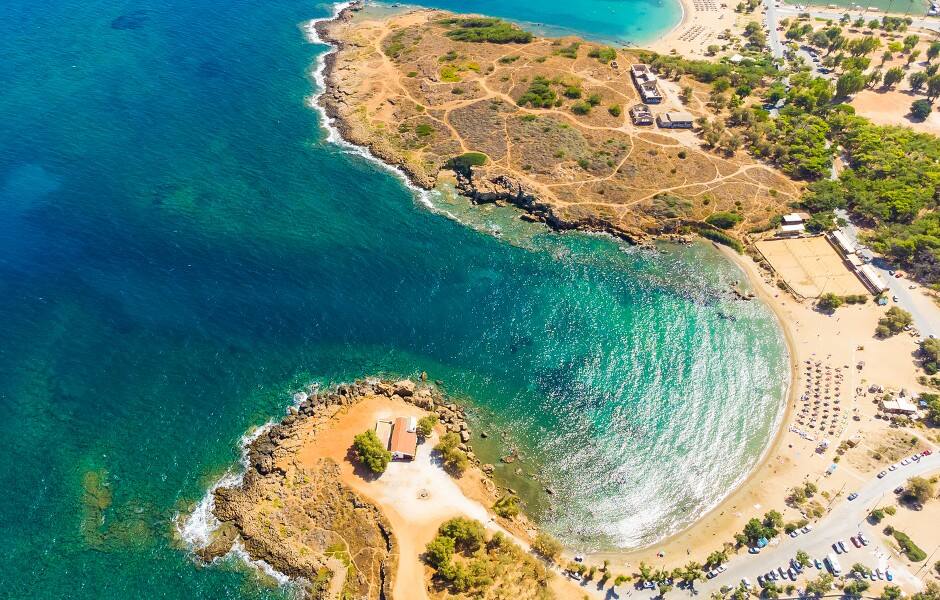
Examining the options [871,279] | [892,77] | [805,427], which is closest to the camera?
[805,427]

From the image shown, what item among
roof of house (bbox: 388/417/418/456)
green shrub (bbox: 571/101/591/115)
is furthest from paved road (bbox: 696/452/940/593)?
green shrub (bbox: 571/101/591/115)

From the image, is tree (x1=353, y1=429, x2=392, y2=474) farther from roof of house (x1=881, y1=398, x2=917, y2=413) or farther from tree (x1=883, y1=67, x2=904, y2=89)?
tree (x1=883, y1=67, x2=904, y2=89)

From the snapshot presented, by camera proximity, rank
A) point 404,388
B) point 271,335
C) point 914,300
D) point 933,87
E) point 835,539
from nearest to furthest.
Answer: point 835,539, point 404,388, point 271,335, point 914,300, point 933,87

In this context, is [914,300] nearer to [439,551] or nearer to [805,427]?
[805,427]

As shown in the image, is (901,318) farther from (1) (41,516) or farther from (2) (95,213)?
(2) (95,213)

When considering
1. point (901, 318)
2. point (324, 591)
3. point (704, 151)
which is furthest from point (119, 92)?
point (901, 318)

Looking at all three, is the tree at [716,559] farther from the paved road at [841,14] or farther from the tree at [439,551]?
the paved road at [841,14]

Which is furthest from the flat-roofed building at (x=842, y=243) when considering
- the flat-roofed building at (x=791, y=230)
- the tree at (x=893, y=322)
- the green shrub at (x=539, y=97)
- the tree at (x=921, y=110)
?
the green shrub at (x=539, y=97)

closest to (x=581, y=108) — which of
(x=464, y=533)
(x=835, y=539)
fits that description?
(x=835, y=539)
